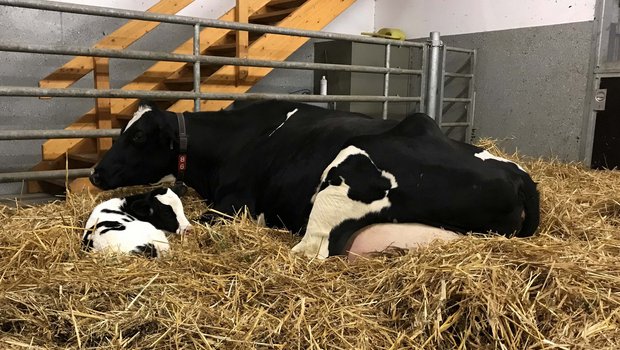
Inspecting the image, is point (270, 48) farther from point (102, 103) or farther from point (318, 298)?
point (318, 298)

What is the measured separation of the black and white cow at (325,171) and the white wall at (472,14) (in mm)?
3692

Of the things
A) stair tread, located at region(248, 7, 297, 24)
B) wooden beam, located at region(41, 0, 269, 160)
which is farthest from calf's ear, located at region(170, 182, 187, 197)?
stair tread, located at region(248, 7, 297, 24)

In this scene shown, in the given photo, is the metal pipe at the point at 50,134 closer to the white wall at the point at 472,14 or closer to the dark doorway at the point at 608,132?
the dark doorway at the point at 608,132

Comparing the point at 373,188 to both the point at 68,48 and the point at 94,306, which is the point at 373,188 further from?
the point at 68,48

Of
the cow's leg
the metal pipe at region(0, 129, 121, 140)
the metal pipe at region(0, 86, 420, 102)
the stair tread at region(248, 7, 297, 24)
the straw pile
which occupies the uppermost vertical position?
the stair tread at region(248, 7, 297, 24)

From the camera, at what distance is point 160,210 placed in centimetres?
286

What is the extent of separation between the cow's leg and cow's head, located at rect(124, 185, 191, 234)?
30.5 inches

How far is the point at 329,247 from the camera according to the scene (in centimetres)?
244

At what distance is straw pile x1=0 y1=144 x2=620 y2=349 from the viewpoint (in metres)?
1.58

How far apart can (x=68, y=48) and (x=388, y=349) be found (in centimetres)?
296

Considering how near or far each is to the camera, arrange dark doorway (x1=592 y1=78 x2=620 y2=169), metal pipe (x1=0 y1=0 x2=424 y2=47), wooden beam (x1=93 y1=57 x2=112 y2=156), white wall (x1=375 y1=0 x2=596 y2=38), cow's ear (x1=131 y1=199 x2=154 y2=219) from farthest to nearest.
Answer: white wall (x1=375 y1=0 x2=596 y2=38)
dark doorway (x1=592 y1=78 x2=620 y2=169)
wooden beam (x1=93 y1=57 x2=112 y2=156)
metal pipe (x1=0 y1=0 x2=424 y2=47)
cow's ear (x1=131 y1=199 x2=154 y2=219)

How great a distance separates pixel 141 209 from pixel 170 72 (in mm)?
3160

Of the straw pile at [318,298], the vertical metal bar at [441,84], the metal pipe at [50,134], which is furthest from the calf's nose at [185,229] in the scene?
the vertical metal bar at [441,84]

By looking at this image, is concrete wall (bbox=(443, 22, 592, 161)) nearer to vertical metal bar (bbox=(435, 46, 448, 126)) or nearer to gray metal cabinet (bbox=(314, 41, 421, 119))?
vertical metal bar (bbox=(435, 46, 448, 126))
